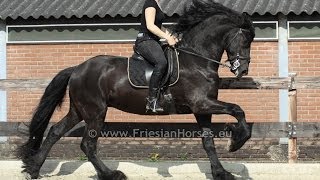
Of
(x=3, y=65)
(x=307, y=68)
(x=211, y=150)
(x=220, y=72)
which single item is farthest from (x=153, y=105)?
(x=3, y=65)

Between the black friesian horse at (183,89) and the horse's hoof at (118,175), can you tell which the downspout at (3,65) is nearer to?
the black friesian horse at (183,89)

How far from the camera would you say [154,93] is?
7.45m

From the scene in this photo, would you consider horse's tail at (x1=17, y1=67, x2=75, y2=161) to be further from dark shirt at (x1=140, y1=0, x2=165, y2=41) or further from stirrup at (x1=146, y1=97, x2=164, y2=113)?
stirrup at (x1=146, y1=97, x2=164, y2=113)

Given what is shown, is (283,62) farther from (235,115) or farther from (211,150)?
(235,115)

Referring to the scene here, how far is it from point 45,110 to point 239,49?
9.76 ft

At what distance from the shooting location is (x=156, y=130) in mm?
8844

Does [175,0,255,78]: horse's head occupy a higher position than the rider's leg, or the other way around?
[175,0,255,78]: horse's head

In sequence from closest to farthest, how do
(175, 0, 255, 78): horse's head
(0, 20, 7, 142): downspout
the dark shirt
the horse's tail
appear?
(175, 0, 255, 78): horse's head, the dark shirt, the horse's tail, (0, 20, 7, 142): downspout

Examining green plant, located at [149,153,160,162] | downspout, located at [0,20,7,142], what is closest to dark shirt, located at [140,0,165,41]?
green plant, located at [149,153,160,162]

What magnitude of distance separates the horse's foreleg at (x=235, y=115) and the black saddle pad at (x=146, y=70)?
570 mm

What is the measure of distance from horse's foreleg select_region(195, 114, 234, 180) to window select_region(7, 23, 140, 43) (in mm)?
4875

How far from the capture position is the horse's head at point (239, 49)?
731 cm

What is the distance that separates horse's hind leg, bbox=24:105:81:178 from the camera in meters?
8.10

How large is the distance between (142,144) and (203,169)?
Answer: 3.89 meters
